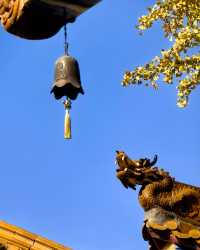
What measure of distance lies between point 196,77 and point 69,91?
8.45m

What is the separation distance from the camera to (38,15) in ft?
18.3

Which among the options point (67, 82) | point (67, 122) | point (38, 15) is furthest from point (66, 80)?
point (38, 15)

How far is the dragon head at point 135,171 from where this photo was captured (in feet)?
25.4

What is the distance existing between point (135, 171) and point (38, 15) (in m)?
2.76

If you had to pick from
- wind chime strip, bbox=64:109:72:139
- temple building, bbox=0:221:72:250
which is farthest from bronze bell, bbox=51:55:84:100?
temple building, bbox=0:221:72:250

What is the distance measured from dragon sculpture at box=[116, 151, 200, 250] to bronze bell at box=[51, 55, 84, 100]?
1.30 meters

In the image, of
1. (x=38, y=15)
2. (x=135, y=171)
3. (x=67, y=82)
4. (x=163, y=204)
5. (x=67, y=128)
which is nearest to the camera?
(x=38, y=15)

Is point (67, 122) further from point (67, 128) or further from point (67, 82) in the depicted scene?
point (67, 82)

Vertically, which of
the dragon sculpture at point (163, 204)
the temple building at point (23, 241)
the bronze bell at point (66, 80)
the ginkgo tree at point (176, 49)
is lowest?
the dragon sculpture at point (163, 204)

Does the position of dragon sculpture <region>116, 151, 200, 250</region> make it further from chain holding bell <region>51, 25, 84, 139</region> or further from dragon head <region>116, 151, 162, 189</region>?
chain holding bell <region>51, 25, 84, 139</region>

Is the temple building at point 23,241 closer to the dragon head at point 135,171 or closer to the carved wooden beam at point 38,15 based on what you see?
the dragon head at point 135,171

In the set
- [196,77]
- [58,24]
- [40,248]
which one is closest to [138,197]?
[58,24]

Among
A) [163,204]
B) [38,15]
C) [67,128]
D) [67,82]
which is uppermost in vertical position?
[67,82]

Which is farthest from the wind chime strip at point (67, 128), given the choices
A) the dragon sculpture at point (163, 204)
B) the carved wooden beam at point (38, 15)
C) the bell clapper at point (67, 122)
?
the dragon sculpture at point (163, 204)
